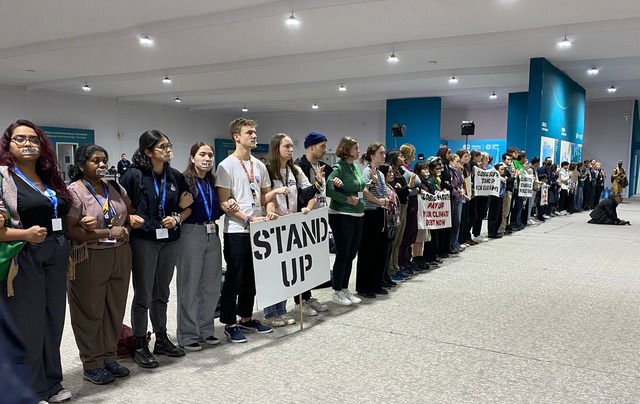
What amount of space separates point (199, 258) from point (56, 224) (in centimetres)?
107

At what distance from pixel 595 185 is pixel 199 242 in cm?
1577

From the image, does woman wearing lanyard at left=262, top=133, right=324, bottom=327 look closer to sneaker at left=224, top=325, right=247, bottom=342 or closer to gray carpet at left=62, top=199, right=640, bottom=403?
gray carpet at left=62, top=199, right=640, bottom=403

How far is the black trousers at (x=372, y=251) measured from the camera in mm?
4898

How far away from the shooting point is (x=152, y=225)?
3.11m

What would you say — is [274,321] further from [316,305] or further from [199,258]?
[199,258]

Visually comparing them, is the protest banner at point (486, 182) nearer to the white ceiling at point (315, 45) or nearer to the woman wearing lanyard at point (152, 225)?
the white ceiling at point (315, 45)

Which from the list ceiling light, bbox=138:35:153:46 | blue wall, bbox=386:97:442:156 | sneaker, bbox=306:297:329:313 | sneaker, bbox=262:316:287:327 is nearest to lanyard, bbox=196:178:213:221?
sneaker, bbox=262:316:287:327

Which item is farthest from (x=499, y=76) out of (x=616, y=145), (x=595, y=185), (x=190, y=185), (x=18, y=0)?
(x=190, y=185)

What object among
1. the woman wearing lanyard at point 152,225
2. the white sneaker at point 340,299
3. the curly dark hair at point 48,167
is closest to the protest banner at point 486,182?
the white sneaker at point 340,299

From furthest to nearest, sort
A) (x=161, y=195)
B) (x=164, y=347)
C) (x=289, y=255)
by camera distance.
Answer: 1. (x=289, y=255)
2. (x=164, y=347)
3. (x=161, y=195)

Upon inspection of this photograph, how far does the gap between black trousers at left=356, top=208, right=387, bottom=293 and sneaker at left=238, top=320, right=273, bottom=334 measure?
54.3 inches

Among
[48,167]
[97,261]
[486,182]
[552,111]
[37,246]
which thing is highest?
[552,111]

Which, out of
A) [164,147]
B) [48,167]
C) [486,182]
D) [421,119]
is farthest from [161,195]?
[421,119]

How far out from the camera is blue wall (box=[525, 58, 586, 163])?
12070 mm
